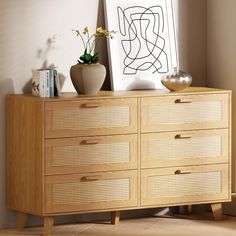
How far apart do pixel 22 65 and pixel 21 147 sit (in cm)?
50

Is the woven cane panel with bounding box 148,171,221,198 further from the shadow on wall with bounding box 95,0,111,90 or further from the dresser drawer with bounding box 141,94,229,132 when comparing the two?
the shadow on wall with bounding box 95,0,111,90

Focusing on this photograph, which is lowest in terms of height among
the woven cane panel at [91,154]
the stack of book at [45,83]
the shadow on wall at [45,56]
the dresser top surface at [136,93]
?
the woven cane panel at [91,154]

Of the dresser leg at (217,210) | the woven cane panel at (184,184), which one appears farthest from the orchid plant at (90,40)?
the dresser leg at (217,210)

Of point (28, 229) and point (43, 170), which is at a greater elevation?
point (43, 170)

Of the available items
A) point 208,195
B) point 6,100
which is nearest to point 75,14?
point 6,100

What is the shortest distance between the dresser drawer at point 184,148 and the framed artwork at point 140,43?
16.5 inches

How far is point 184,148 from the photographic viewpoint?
554 cm

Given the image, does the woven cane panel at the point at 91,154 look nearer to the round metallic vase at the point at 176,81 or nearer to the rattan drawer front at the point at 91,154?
the rattan drawer front at the point at 91,154

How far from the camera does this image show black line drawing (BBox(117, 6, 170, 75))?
5680 mm

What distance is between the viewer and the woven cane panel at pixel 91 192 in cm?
523

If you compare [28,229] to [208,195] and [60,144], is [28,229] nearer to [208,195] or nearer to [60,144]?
[60,144]

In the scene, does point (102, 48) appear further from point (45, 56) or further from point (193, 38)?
point (193, 38)

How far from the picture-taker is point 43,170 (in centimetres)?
516

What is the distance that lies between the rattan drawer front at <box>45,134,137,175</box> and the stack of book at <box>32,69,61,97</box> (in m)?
0.29
